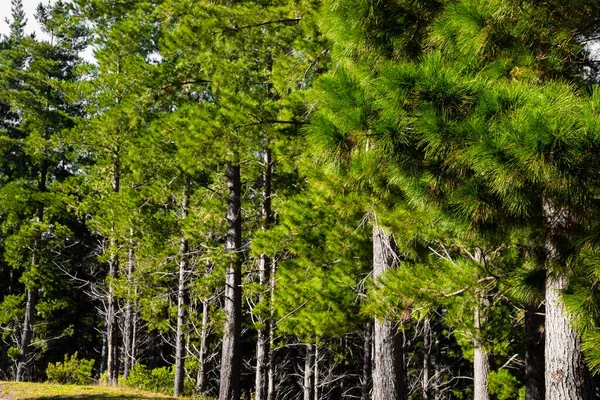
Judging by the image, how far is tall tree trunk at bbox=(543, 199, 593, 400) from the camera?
12.1 feet

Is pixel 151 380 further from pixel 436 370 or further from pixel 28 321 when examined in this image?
pixel 436 370

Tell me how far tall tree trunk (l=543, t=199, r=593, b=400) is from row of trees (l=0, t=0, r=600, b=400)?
0.01m

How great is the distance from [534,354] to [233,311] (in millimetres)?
4849

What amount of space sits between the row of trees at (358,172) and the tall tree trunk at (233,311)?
4cm

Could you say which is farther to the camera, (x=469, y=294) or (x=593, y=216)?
(x=469, y=294)

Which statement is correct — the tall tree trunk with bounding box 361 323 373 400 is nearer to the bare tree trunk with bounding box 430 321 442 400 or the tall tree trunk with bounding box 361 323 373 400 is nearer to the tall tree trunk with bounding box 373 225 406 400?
the bare tree trunk with bounding box 430 321 442 400

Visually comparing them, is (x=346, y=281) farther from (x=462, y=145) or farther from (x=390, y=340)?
(x=462, y=145)

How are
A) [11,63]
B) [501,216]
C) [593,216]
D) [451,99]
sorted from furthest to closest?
[11,63], [501,216], [593,216], [451,99]

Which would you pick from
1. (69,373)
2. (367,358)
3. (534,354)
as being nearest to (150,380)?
(69,373)

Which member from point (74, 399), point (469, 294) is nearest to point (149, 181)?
point (74, 399)

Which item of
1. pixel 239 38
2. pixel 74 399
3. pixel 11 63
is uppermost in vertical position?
pixel 11 63

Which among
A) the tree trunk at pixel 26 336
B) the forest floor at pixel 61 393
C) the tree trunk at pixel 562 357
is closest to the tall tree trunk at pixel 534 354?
the tree trunk at pixel 562 357

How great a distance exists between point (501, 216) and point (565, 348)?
1.11m

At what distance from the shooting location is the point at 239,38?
27.0ft
